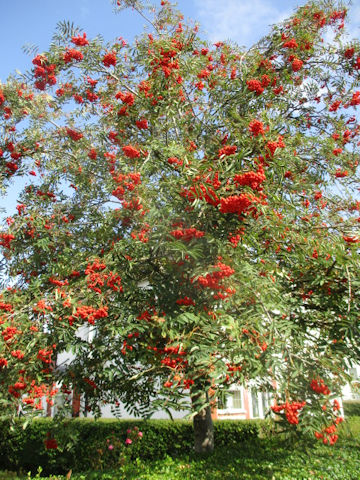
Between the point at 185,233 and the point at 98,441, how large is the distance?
707 centimetres

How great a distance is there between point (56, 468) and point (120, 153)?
27.9 feet

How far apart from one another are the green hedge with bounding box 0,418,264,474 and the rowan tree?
286cm

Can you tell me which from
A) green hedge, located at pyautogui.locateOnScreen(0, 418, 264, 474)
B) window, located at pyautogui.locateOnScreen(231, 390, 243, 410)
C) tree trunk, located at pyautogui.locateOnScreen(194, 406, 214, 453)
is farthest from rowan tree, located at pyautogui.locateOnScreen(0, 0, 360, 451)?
window, located at pyautogui.locateOnScreen(231, 390, 243, 410)

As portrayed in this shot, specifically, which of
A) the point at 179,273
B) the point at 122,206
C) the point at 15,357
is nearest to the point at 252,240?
the point at 179,273

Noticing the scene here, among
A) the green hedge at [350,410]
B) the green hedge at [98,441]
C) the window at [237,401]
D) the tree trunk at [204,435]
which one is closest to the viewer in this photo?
the green hedge at [350,410]

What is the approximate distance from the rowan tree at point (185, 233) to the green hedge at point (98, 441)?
2.86 m

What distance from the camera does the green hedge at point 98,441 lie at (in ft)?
28.7

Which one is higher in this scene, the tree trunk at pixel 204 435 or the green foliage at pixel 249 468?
the tree trunk at pixel 204 435

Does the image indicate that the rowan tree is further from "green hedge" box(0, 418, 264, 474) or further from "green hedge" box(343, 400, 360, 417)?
"green hedge" box(0, 418, 264, 474)

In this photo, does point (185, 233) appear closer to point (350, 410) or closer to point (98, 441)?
point (350, 410)

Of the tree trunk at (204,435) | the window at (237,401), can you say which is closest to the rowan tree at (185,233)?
the tree trunk at (204,435)

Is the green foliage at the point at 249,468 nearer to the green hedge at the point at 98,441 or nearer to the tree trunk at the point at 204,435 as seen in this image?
the tree trunk at the point at 204,435

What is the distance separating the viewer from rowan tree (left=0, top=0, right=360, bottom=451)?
355cm

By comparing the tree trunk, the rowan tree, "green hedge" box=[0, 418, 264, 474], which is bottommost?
"green hedge" box=[0, 418, 264, 474]
